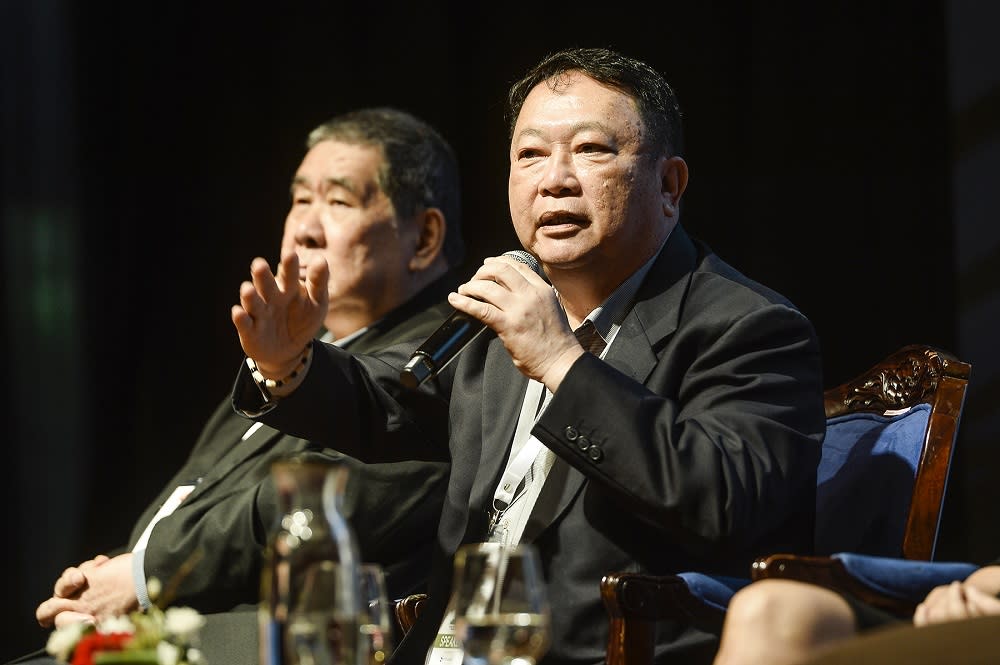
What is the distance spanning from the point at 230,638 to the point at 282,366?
60cm

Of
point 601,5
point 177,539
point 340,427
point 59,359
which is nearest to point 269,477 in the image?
point 177,539

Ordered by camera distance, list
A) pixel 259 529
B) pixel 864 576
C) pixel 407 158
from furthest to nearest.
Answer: pixel 407 158 < pixel 259 529 < pixel 864 576

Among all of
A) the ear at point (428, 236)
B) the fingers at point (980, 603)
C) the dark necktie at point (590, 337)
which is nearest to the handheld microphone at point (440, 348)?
the dark necktie at point (590, 337)

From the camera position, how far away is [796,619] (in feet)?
4.32

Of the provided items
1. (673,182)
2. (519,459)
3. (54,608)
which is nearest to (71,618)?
(54,608)

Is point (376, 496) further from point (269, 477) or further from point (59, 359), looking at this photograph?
point (59, 359)

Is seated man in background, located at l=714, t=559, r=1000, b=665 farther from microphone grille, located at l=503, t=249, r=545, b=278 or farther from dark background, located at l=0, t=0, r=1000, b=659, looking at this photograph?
dark background, located at l=0, t=0, r=1000, b=659

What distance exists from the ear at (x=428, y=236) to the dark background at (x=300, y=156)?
1.04 feet

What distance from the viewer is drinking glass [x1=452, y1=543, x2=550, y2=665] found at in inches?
45.5

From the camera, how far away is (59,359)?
3998 mm

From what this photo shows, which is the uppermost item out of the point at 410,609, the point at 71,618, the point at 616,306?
the point at 616,306

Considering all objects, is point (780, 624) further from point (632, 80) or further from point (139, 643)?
point (632, 80)

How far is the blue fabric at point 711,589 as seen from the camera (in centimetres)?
160

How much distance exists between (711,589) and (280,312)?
2.75 ft
